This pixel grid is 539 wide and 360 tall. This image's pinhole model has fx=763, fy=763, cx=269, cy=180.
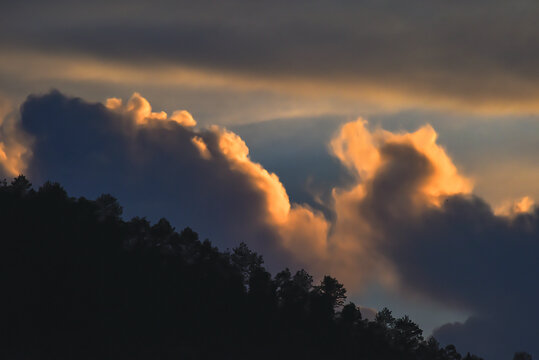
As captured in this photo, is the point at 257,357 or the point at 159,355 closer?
the point at 159,355

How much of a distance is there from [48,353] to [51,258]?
115 ft

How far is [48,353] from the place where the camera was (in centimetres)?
16862

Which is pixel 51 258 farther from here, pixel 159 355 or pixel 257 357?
pixel 257 357

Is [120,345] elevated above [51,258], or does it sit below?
below

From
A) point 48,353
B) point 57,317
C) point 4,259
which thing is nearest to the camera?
point 48,353

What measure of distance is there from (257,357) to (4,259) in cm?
6951

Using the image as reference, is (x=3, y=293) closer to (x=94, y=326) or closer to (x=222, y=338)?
(x=94, y=326)

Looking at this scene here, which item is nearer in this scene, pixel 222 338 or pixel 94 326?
pixel 94 326

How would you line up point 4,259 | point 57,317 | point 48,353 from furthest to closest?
point 4,259
point 57,317
point 48,353

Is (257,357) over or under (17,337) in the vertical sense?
over

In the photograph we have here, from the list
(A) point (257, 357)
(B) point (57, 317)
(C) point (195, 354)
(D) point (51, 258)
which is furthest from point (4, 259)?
(A) point (257, 357)

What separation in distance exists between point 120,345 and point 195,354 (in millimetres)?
18973

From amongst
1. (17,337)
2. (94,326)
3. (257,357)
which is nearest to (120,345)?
(94,326)

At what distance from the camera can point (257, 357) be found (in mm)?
198875
